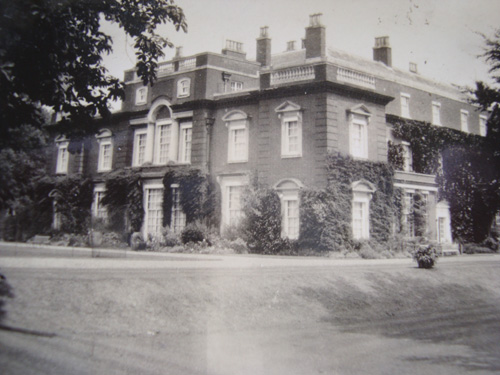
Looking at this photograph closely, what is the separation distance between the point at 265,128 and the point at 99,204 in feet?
42.4

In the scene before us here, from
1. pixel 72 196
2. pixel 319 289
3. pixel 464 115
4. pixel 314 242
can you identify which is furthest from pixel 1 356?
pixel 464 115

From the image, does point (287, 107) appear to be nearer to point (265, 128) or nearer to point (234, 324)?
point (265, 128)

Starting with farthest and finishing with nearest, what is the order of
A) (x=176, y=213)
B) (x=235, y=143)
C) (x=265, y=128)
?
(x=176, y=213) → (x=235, y=143) → (x=265, y=128)

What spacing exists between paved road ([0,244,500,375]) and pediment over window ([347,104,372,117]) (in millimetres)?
12027

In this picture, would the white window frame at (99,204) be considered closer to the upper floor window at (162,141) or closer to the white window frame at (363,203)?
the upper floor window at (162,141)

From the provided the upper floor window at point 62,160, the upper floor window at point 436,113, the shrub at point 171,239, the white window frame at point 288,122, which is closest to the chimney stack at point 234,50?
the white window frame at point 288,122

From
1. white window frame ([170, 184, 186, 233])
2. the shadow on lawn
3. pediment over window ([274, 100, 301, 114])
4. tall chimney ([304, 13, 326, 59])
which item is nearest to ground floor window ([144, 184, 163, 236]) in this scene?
white window frame ([170, 184, 186, 233])

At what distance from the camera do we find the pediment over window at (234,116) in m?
25.4

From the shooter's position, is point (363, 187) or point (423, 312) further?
point (363, 187)

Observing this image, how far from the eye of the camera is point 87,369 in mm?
6051

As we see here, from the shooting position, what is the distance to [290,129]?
2373 centimetres

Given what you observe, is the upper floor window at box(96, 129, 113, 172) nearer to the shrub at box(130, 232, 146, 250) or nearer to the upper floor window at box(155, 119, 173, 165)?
the upper floor window at box(155, 119, 173, 165)

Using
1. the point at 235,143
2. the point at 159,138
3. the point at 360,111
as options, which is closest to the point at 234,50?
the point at 159,138

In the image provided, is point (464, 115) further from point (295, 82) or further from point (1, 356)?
point (1, 356)
